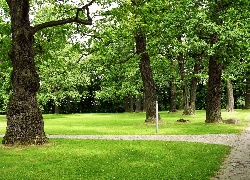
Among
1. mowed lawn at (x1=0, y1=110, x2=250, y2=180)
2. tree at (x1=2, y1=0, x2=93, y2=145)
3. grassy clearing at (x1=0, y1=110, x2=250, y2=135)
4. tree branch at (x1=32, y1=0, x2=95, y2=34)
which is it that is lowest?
mowed lawn at (x1=0, y1=110, x2=250, y2=180)

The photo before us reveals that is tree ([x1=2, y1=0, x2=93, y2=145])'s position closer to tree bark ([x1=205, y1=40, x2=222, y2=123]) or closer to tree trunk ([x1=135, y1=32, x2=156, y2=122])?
tree trunk ([x1=135, y1=32, x2=156, y2=122])

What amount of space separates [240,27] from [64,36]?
10825mm

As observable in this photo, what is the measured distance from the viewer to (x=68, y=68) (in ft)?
87.7

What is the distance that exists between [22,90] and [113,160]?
20.4 ft

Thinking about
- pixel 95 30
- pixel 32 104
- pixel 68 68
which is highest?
pixel 95 30

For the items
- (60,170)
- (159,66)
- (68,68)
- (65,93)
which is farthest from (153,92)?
(65,93)

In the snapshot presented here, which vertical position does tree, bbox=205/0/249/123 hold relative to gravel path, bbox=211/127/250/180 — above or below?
above

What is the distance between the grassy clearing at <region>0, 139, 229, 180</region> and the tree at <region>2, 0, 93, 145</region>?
29.8 inches

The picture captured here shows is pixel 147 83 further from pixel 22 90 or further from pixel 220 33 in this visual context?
pixel 22 90

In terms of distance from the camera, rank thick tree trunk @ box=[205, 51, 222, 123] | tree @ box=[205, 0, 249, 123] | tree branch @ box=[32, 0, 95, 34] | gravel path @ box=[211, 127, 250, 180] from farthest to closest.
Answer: thick tree trunk @ box=[205, 51, 222, 123]
tree @ box=[205, 0, 249, 123]
tree branch @ box=[32, 0, 95, 34]
gravel path @ box=[211, 127, 250, 180]

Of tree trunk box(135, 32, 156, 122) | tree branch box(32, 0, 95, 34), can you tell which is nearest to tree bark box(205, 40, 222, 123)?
tree trunk box(135, 32, 156, 122)

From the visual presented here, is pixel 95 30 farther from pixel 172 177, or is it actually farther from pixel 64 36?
pixel 172 177

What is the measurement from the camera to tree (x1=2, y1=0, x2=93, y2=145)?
53.4 ft

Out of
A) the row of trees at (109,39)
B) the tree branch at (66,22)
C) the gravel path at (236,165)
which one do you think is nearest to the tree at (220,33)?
the row of trees at (109,39)
